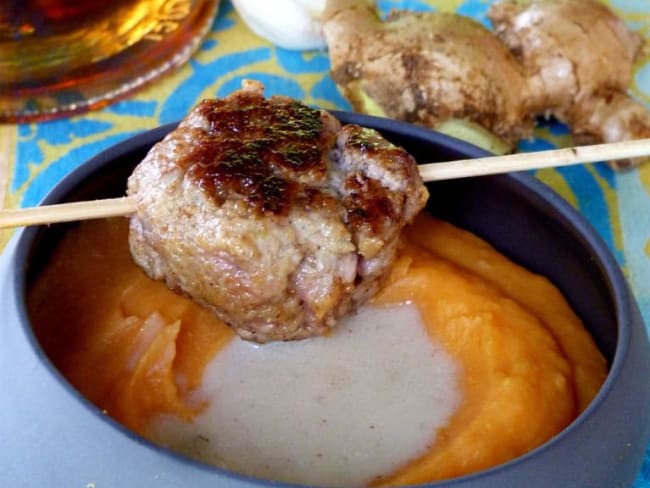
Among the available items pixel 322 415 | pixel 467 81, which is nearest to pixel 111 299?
pixel 322 415

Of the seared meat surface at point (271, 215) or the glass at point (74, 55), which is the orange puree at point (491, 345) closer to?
the seared meat surface at point (271, 215)

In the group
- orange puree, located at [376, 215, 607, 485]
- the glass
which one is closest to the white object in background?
the glass

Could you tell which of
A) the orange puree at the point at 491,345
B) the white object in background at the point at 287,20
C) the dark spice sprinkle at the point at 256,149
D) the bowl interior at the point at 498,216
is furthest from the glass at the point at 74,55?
the orange puree at the point at 491,345

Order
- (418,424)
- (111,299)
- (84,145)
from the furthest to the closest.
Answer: (84,145)
(111,299)
(418,424)

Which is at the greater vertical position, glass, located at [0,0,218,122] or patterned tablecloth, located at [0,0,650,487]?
glass, located at [0,0,218,122]

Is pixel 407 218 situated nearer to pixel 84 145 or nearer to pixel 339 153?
pixel 339 153

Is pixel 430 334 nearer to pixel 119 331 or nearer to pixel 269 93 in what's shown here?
pixel 119 331

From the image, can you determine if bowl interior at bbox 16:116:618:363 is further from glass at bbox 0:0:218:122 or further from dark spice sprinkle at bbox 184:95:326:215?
glass at bbox 0:0:218:122
